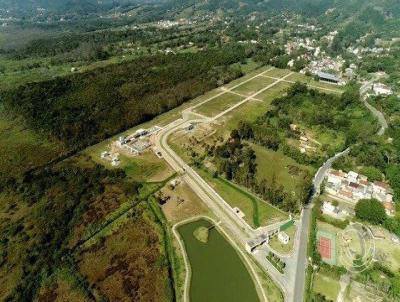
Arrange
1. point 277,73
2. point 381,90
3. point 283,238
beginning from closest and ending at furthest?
point 283,238, point 381,90, point 277,73

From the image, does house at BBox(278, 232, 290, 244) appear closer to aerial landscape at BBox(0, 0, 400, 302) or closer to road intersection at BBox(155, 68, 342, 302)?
aerial landscape at BBox(0, 0, 400, 302)

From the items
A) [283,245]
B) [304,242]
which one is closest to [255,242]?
[283,245]

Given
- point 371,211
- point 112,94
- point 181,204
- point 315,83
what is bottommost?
point 315,83

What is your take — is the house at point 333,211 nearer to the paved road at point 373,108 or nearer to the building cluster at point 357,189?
the building cluster at point 357,189

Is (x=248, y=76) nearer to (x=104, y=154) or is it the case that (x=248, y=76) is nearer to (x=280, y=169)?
(x=280, y=169)

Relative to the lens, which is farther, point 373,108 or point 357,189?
point 373,108

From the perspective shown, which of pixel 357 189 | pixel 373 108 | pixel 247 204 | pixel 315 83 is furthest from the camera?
pixel 315 83

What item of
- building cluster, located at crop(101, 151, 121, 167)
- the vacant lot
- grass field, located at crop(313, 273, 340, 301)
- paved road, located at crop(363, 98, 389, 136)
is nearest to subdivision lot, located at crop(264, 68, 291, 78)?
paved road, located at crop(363, 98, 389, 136)
